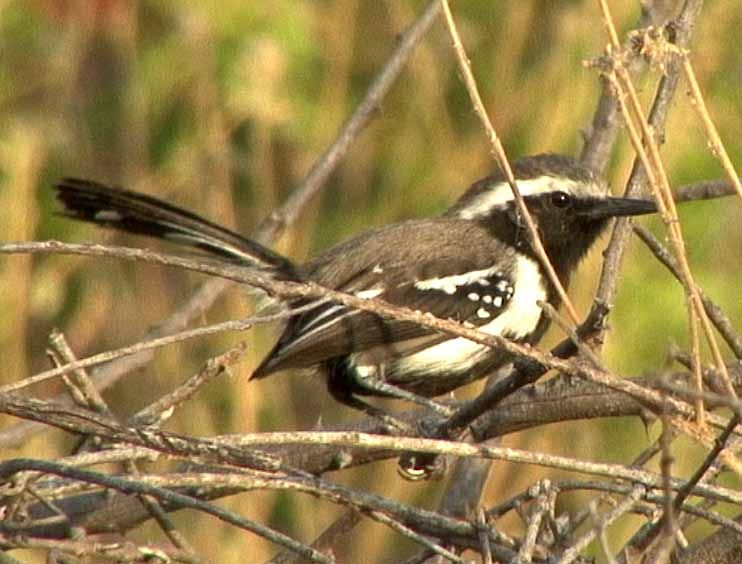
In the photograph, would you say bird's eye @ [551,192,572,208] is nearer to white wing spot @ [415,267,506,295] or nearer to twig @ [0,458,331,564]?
white wing spot @ [415,267,506,295]

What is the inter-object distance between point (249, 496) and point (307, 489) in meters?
4.23

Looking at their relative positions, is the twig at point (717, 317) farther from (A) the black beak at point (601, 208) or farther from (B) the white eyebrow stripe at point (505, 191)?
(B) the white eyebrow stripe at point (505, 191)

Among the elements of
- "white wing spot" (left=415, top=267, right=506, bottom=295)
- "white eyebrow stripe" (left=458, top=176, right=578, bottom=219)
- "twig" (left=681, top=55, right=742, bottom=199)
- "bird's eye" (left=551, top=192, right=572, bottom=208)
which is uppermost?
"white eyebrow stripe" (left=458, top=176, right=578, bottom=219)

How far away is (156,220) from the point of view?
5453 millimetres

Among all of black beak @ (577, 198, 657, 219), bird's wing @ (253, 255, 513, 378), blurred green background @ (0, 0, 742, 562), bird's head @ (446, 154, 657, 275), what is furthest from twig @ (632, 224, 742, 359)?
blurred green background @ (0, 0, 742, 562)

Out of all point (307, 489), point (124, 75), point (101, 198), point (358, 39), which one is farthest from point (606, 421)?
point (307, 489)

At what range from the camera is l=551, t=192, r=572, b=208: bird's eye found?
5.84 meters

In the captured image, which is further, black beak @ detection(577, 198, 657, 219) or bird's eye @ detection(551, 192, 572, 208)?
bird's eye @ detection(551, 192, 572, 208)

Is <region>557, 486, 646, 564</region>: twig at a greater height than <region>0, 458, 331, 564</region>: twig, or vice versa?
<region>0, 458, 331, 564</region>: twig

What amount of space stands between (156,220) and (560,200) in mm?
1342

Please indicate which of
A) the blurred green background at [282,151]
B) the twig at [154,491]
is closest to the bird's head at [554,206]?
the blurred green background at [282,151]

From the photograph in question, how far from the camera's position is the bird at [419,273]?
546 cm

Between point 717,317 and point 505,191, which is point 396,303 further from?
point 717,317

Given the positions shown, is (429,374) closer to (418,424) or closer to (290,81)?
(418,424)
